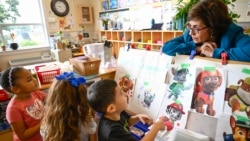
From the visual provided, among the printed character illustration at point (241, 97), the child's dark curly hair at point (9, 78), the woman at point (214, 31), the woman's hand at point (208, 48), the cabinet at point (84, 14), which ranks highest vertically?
the cabinet at point (84, 14)

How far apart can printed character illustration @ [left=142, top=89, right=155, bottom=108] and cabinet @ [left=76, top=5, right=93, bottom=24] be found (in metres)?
3.84

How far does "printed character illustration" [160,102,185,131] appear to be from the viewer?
107 centimetres

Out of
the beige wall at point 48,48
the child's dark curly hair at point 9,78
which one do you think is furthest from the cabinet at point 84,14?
the child's dark curly hair at point 9,78

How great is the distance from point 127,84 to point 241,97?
836 mm

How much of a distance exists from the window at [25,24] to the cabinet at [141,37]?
1.45 m

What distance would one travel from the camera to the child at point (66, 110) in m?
0.87

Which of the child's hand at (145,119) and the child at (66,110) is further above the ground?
the child at (66,110)

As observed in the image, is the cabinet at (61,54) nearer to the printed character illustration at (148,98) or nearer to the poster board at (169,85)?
the poster board at (169,85)

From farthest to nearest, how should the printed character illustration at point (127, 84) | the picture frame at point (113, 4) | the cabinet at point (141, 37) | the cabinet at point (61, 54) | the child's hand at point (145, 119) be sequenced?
the picture frame at point (113, 4) < the cabinet at point (61, 54) < the cabinet at point (141, 37) < the printed character illustration at point (127, 84) < the child's hand at point (145, 119)

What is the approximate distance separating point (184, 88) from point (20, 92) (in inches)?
39.9

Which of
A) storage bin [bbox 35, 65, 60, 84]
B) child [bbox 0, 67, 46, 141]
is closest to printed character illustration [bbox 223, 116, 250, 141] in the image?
child [bbox 0, 67, 46, 141]

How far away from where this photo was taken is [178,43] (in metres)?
1.17

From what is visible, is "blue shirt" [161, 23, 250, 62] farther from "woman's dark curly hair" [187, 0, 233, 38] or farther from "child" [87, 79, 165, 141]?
"child" [87, 79, 165, 141]

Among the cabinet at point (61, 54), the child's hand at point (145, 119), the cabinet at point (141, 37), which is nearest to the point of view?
the child's hand at point (145, 119)
